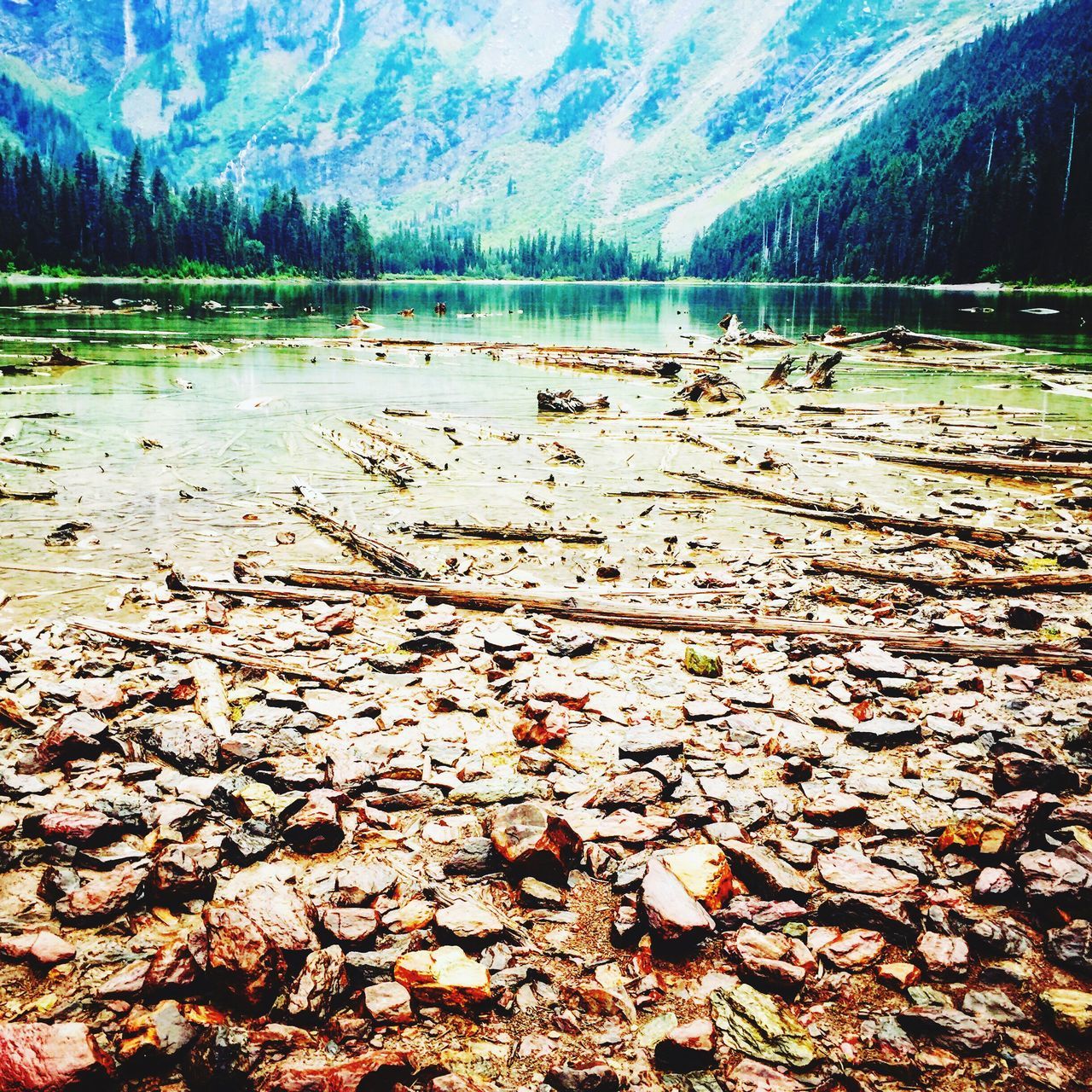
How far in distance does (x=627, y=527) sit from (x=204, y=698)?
7.81 m

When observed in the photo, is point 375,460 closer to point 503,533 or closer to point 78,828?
point 503,533

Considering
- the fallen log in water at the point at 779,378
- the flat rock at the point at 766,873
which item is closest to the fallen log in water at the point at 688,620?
the flat rock at the point at 766,873

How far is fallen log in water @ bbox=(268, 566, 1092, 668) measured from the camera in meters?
7.75

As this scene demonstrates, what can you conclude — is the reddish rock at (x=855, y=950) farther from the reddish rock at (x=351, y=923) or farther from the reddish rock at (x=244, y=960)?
the reddish rock at (x=244, y=960)

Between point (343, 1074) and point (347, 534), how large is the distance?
359 inches

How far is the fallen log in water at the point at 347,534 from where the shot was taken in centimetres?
1038

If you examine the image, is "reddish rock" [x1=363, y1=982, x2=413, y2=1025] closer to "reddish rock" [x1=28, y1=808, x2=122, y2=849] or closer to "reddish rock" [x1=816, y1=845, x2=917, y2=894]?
"reddish rock" [x1=28, y1=808, x2=122, y2=849]

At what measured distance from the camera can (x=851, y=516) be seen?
13195 millimetres

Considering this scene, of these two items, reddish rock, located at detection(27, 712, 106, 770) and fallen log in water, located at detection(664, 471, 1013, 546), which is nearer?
reddish rock, located at detection(27, 712, 106, 770)

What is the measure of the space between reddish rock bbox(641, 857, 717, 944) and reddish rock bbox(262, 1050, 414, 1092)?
4.98 ft

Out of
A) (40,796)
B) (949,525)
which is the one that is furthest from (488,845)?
(949,525)

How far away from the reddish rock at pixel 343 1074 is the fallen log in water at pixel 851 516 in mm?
11641

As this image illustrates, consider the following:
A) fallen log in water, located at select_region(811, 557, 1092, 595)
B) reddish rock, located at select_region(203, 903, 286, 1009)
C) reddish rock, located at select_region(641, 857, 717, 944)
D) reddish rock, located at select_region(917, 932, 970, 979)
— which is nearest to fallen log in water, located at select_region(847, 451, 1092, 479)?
fallen log in water, located at select_region(811, 557, 1092, 595)

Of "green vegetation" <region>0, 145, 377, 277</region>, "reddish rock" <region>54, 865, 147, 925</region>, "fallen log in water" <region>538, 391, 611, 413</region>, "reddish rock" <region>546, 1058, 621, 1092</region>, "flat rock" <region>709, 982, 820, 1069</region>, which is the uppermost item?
"green vegetation" <region>0, 145, 377, 277</region>
